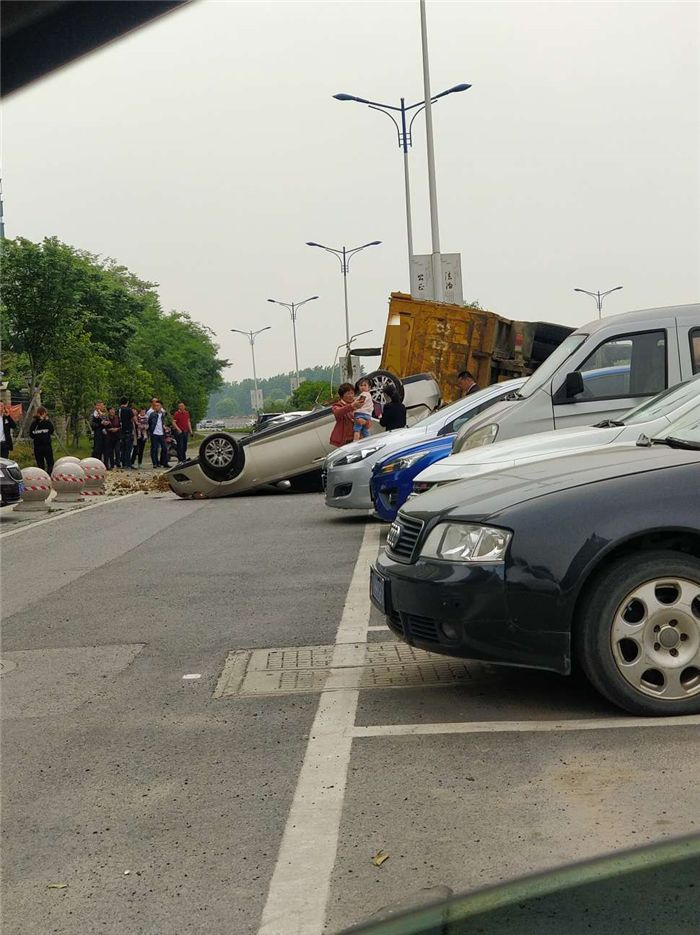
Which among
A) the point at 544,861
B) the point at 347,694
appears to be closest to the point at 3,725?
the point at 347,694

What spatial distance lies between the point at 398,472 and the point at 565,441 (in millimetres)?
4015

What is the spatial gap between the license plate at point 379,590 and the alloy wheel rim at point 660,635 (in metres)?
1.15

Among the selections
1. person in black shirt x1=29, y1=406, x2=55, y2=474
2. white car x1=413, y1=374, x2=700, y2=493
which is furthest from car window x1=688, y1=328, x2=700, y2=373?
person in black shirt x1=29, y1=406, x2=55, y2=474

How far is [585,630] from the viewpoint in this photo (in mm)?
5238

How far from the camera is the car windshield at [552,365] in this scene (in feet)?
38.2

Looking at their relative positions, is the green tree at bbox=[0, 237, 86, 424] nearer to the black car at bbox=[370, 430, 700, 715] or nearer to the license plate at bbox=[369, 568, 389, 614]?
the license plate at bbox=[369, 568, 389, 614]

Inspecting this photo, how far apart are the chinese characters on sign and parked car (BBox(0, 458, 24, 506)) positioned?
1748 cm

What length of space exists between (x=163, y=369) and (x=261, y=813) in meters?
95.4

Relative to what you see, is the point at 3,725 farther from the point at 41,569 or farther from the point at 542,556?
the point at 41,569

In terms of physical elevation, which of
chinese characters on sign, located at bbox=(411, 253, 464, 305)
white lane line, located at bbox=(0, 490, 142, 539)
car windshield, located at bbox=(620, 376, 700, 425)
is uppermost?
chinese characters on sign, located at bbox=(411, 253, 464, 305)

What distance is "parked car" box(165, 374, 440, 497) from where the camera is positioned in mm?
20156

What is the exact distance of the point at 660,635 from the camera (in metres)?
5.25

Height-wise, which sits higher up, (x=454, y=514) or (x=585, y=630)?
(x=454, y=514)

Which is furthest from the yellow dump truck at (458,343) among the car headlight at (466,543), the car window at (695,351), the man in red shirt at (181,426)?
the car headlight at (466,543)
